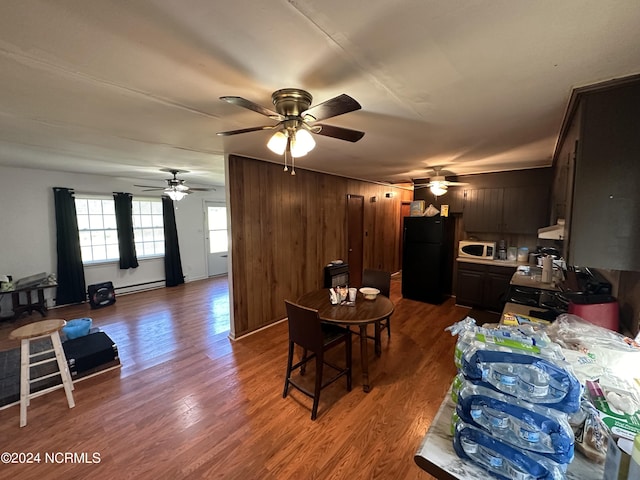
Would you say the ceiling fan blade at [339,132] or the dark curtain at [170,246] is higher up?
the ceiling fan blade at [339,132]

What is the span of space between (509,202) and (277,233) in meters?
3.89

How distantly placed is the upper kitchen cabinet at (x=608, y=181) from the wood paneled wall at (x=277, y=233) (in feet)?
10.4

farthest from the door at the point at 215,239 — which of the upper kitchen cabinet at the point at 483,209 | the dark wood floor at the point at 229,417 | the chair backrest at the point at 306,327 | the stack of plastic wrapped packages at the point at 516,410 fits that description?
the stack of plastic wrapped packages at the point at 516,410

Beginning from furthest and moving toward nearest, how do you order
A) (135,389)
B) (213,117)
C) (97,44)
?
(135,389), (213,117), (97,44)

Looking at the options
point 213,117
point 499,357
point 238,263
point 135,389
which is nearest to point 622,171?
point 499,357

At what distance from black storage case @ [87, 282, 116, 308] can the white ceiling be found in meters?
3.19

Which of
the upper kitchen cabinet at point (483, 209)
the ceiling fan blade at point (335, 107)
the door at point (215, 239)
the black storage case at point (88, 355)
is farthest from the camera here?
the door at point (215, 239)

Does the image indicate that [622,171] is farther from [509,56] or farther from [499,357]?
[499,357]

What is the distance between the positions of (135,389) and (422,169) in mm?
4751

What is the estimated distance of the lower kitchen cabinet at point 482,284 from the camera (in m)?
4.06

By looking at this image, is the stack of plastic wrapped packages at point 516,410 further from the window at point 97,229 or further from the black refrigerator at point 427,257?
the window at point 97,229

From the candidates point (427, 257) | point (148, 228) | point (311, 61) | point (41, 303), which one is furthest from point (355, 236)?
point (41, 303)

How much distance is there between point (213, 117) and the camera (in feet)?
6.56

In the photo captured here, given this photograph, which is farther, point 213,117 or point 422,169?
point 422,169
